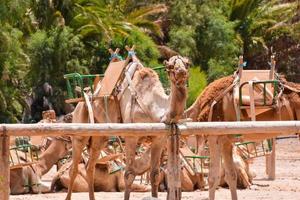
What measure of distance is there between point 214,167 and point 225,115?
3.04 feet

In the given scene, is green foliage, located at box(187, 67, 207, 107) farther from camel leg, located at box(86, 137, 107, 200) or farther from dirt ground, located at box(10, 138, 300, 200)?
camel leg, located at box(86, 137, 107, 200)

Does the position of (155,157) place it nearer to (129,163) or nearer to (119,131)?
(129,163)

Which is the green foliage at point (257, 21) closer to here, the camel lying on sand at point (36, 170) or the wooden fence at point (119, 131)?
the camel lying on sand at point (36, 170)

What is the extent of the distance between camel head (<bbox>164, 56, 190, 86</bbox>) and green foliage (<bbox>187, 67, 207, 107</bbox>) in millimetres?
20419

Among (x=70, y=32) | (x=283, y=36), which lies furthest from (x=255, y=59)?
(x=70, y=32)

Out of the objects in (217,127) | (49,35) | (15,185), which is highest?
(49,35)

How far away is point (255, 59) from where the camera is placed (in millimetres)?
39906

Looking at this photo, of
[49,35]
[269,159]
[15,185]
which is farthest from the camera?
[49,35]

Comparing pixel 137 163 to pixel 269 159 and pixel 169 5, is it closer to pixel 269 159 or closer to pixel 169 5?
pixel 269 159

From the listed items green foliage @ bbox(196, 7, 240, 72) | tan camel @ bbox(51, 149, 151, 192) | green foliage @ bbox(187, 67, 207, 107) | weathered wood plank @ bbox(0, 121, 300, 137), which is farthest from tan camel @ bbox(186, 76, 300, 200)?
green foliage @ bbox(196, 7, 240, 72)

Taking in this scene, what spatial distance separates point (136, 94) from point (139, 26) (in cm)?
2247

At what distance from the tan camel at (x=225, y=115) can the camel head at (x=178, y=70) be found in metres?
2.87

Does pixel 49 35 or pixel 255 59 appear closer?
pixel 49 35

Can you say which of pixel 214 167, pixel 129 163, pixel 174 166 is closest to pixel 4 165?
pixel 174 166
